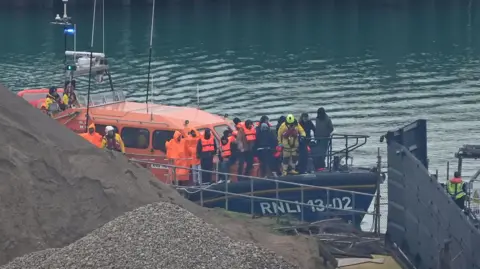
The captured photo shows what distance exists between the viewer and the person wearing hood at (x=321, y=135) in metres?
22.8

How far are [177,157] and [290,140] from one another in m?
2.20

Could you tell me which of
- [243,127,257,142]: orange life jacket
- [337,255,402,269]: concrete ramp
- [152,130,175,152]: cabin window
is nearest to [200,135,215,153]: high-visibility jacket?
[243,127,257,142]: orange life jacket

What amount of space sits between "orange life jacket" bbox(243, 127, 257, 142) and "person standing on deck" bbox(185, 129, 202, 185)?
3.10 feet

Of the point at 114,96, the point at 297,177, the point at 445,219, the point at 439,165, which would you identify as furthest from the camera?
the point at 439,165

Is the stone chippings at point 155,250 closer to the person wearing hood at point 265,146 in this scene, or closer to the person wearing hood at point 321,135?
the person wearing hood at point 265,146

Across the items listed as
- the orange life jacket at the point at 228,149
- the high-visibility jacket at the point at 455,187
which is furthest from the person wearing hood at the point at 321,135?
the high-visibility jacket at the point at 455,187

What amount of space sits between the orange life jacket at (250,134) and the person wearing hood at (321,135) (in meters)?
1.40

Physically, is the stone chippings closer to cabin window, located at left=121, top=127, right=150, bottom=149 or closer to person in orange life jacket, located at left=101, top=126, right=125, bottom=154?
person in orange life jacket, located at left=101, top=126, right=125, bottom=154

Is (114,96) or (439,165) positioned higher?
(114,96)

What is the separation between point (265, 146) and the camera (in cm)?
2223

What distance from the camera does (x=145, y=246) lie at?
47.4 ft

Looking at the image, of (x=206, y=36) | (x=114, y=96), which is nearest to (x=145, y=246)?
(x=114, y=96)

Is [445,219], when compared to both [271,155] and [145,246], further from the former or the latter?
[271,155]

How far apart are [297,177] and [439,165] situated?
9.58m
